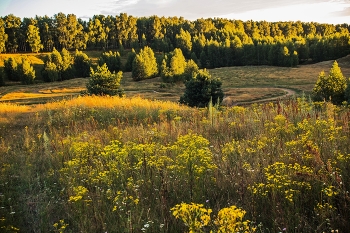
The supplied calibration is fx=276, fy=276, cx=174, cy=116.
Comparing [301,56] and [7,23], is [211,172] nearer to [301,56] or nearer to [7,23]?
[301,56]

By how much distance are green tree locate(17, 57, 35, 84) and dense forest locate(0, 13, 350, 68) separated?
29.3 meters

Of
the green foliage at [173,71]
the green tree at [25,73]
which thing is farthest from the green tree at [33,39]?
the green foliage at [173,71]

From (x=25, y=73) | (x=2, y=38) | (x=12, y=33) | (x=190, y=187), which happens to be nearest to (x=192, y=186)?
(x=190, y=187)

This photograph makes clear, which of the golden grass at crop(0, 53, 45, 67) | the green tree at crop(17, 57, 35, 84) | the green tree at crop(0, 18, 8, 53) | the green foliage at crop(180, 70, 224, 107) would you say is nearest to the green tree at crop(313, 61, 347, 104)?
the green foliage at crop(180, 70, 224, 107)

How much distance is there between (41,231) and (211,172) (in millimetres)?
2477

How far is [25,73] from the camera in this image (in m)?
82.1

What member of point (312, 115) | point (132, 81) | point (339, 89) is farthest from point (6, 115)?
point (132, 81)

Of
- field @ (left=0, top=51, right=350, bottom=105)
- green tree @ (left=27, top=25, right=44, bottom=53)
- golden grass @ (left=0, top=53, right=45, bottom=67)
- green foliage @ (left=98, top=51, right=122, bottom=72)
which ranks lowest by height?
field @ (left=0, top=51, right=350, bottom=105)

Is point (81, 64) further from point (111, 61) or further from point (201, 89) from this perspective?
point (201, 89)

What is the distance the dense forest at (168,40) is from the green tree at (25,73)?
29.3m

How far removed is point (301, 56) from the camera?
105m

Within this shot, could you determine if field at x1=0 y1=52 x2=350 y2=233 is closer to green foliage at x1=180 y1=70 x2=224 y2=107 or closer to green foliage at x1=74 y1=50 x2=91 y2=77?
green foliage at x1=180 y1=70 x2=224 y2=107

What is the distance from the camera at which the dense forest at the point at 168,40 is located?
102188mm

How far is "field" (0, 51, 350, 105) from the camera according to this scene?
5156 centimetres
